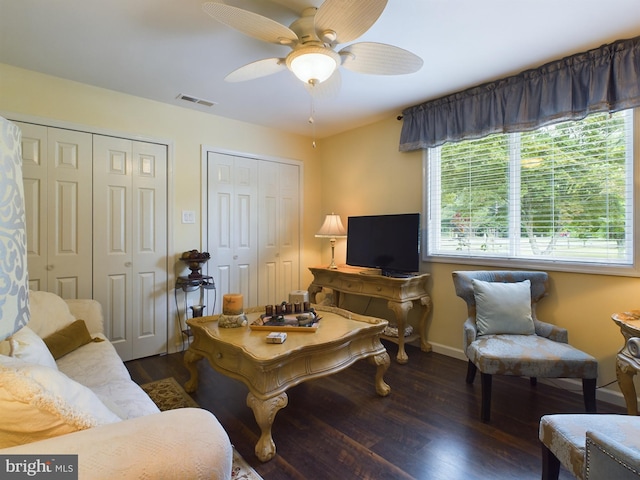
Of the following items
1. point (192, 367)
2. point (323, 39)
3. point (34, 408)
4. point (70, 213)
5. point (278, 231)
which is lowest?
point (192, 367)

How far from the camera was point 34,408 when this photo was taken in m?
0.73

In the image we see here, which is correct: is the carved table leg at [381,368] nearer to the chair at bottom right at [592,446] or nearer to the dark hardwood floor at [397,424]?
the dark hardwood floor at [397,424]

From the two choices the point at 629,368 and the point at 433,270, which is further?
the point at 433,270

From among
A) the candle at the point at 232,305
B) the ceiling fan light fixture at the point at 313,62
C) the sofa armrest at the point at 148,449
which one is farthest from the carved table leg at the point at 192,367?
the ceiling fan light fixture at the point at 313,62

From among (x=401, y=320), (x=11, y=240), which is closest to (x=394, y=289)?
(x=401, y=320)

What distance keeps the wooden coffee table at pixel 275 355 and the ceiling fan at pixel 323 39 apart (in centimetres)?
155

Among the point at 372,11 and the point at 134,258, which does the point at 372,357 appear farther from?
the point at 134,258

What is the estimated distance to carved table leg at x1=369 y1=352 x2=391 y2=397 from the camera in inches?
87.9

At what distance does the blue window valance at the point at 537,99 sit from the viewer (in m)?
2.11

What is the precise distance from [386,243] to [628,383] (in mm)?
1966

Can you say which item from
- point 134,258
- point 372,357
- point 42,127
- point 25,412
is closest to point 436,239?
point 372,357

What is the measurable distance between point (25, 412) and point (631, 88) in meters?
3.27

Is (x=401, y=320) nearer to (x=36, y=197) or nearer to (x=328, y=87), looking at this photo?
(x=328, y=87)

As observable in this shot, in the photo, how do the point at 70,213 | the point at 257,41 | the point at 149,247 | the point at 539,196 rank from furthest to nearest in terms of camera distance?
the point at 149,247, the point at 70,213, the point at 539,196, the point at 257,41
